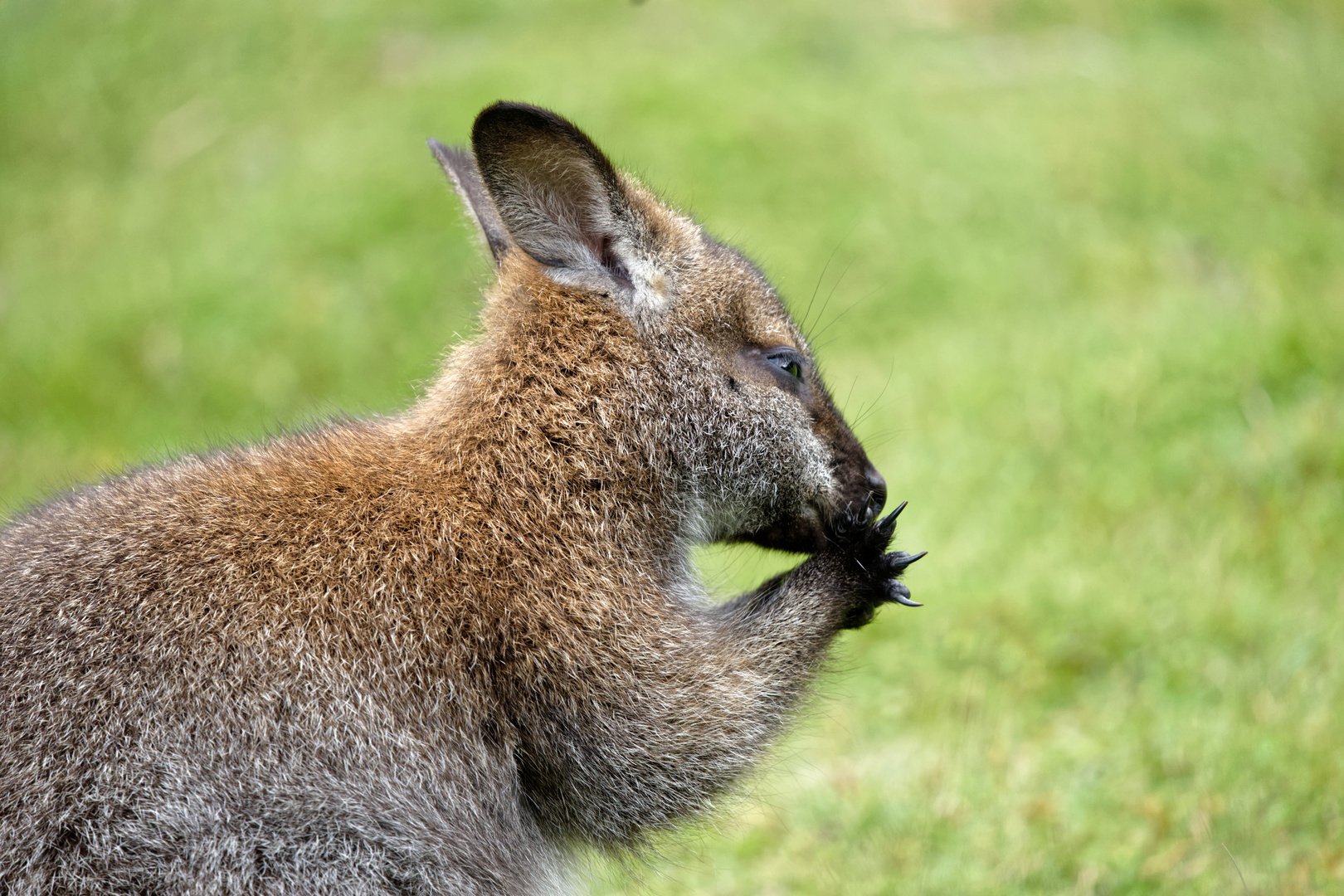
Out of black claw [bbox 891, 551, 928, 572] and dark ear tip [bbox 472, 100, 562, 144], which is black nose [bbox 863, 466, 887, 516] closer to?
black claw [bbox 891, 551, 928, 572]

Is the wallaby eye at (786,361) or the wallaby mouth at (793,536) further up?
the wallaby eye at (786,361)

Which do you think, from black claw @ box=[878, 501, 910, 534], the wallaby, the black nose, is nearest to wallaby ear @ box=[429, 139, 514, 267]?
the wallaby

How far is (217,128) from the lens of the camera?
9.40 m

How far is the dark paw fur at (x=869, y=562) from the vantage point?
3.29 m

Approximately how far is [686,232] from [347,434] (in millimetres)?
1087

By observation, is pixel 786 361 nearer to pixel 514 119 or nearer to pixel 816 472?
pixel 816 472

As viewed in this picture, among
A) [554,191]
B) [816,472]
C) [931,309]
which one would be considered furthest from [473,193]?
[931,309]

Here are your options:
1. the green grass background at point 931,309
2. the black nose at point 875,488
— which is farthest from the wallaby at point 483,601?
the green grass background at point 931,309

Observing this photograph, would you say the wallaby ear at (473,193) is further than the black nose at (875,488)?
Yes

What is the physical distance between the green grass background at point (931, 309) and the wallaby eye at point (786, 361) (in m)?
0.74

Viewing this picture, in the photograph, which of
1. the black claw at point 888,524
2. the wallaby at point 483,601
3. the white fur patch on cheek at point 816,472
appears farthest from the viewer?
the white fur patch on cheek at point 816,472

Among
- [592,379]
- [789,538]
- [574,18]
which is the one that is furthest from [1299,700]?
[574,18]

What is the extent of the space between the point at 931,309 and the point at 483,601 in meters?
5.97

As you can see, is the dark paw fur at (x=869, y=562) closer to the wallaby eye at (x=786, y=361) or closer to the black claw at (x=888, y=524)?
the black claw at (x=888, y=524)
